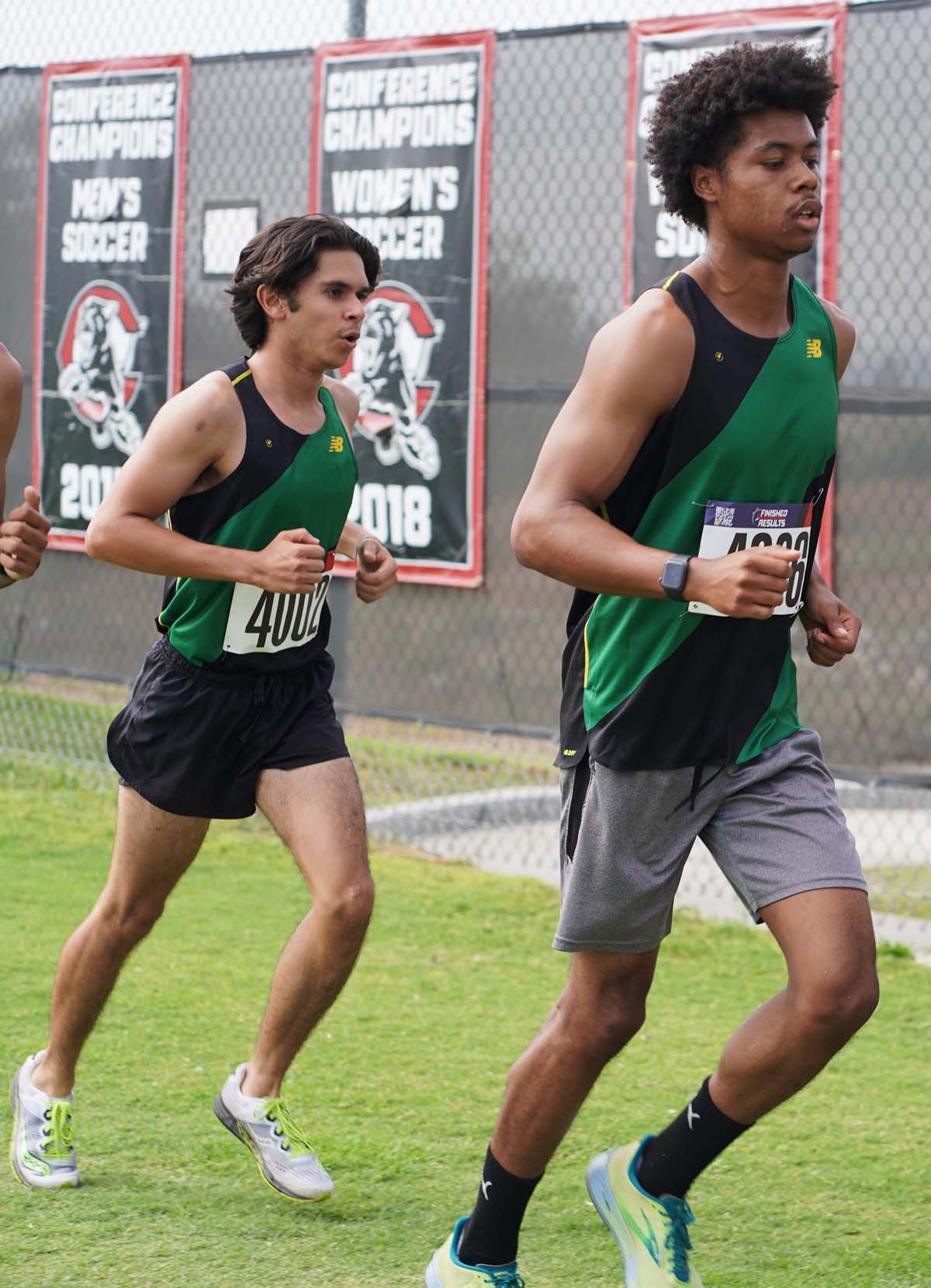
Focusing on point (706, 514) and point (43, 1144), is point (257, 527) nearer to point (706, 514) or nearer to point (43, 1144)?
point (706, 514)

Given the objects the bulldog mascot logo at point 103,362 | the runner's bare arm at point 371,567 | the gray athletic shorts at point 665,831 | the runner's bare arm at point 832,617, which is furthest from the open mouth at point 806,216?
the bulldog mascot logo at point 103,362

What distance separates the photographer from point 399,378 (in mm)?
7062

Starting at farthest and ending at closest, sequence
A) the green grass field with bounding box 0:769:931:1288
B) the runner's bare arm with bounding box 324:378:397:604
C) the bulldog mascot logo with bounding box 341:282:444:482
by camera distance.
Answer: the bulldog mascot logo with bounding box 341:282:444:482, the runner's bare arm with bounding box 324:378:397:604, the green grass field with bounding box 0:769:931:1288

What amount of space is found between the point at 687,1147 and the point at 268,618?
146 cm

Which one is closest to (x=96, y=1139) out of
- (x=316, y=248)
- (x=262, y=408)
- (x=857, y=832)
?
(x=262, y=408)

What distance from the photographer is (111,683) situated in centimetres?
823

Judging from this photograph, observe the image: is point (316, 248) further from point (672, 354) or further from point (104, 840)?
point (104, 840)

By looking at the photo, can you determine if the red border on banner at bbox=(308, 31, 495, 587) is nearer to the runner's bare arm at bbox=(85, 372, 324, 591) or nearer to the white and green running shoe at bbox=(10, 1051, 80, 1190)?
the runner's bare arm at bbox=(85, 372, 324, 591)

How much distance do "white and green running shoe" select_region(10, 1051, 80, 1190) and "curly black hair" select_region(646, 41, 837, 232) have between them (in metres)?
2.30

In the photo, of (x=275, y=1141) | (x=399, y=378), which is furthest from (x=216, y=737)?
(x=399, y=378)

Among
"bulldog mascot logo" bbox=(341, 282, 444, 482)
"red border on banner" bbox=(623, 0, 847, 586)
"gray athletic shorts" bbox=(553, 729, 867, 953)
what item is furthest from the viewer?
"bulldog mascot logo" bbox=(341, 282, 444, 482)

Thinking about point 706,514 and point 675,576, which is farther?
point 706,514

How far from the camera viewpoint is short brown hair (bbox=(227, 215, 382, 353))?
411cm

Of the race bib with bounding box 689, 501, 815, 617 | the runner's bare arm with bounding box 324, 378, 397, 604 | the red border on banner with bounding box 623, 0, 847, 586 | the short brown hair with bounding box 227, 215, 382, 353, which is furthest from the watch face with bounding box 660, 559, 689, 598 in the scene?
the red border on banner with bounding box 623, 0, 847, 586
